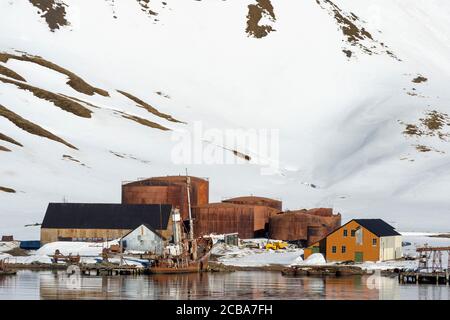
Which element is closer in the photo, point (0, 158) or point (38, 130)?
point (0, 158)

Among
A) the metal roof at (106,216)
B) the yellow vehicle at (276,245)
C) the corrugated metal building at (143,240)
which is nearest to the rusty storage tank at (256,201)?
the yellow vehicle at (276,245)

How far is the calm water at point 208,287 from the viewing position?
81.9 meters

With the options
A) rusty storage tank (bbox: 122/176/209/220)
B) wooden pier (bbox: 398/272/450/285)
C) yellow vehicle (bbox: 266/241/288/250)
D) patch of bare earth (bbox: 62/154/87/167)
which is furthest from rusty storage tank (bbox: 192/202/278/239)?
wooden pier (bbox: 398/272/450/285)

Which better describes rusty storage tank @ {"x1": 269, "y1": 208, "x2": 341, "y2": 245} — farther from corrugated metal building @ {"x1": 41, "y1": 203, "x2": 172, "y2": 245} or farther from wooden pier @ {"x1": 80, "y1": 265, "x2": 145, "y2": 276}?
wooden pier @ {"x1": 80, "y1": 265, "x2": 145, "y2": 276}

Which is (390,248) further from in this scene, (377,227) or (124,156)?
(124,156)

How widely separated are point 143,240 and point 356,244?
77.2 feet

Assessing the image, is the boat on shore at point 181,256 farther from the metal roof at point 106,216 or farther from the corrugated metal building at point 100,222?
the metal roof at point 106,216

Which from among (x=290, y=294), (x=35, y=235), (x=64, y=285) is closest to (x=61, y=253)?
(x=35, y=235)

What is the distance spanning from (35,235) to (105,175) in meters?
35.5

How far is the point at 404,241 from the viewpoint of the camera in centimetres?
14675

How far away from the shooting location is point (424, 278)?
335 ft

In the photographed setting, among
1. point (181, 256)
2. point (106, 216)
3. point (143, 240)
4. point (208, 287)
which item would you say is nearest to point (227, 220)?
point (106, 216)

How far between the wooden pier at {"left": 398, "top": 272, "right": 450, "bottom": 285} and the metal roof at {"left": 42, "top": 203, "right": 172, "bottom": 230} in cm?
3650
